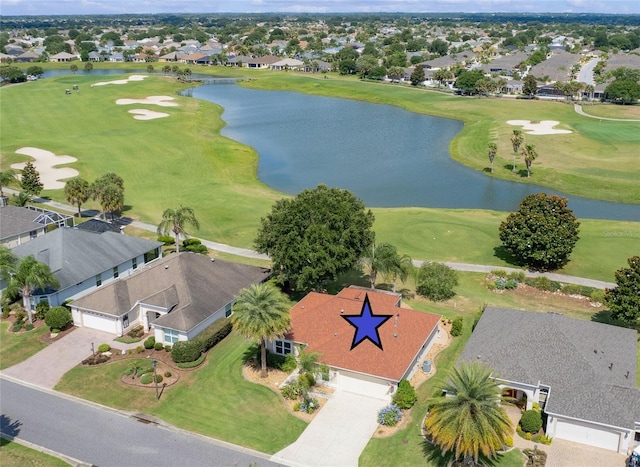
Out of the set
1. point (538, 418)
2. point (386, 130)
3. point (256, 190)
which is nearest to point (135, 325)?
point (538, 418)

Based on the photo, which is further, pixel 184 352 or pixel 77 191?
pixel 77 191

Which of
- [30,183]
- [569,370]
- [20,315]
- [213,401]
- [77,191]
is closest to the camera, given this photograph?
[569,370]

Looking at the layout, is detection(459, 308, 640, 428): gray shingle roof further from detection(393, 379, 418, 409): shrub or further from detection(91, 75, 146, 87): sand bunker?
detection(91, 75, 146, 87): sand bunker

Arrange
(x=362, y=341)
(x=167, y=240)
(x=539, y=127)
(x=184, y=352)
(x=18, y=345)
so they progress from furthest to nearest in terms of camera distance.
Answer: (x=539, y=127) < (x=167, y=240) < (x=18, y=345) < (x=184, y=352) < (x=362, y=341)

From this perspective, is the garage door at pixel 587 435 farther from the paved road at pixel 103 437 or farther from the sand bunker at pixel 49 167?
the sand bunker at pixel 49 167

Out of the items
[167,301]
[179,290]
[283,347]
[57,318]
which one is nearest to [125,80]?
[57,318]

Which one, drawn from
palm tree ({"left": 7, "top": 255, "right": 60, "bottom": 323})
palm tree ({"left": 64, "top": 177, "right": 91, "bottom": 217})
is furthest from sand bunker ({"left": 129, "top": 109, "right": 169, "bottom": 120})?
palm tree ({"left": 7, "top": 255, "right": 60, "bottom": 323})

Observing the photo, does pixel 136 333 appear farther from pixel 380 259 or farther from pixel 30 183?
pixel 30 183
